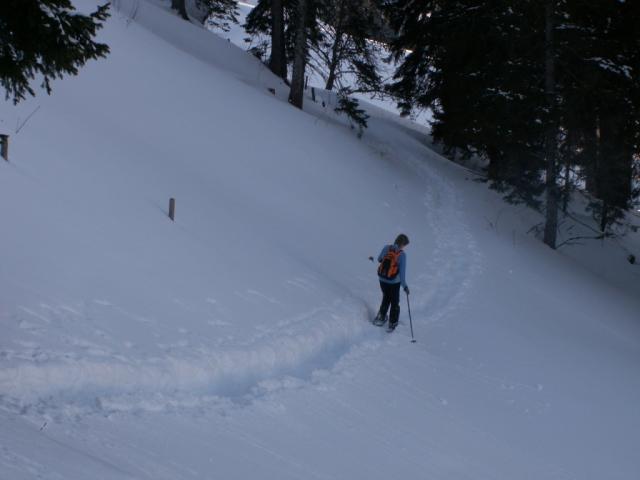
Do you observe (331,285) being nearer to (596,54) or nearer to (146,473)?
(146,473)

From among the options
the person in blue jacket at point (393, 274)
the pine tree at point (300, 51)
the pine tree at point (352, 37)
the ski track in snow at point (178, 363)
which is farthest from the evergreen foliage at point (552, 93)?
the person in blue jacket at point (393, 274)

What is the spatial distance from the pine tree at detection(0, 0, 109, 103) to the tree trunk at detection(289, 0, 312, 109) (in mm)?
16604

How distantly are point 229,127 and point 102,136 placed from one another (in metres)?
5.08

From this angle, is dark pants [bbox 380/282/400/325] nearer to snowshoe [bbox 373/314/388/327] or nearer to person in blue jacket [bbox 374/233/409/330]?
person in blue jacket [bbox 374/233/409/330]

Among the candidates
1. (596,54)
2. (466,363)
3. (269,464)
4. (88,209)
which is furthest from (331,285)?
(596,54)

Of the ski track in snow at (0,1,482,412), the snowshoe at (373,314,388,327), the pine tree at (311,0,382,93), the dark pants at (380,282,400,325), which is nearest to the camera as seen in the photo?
the ski track in snow at (0,1,482,412)

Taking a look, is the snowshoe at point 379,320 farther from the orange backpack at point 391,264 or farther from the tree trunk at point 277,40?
the tree trunk at point 277,40

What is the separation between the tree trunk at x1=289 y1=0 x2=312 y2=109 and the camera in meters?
21.9

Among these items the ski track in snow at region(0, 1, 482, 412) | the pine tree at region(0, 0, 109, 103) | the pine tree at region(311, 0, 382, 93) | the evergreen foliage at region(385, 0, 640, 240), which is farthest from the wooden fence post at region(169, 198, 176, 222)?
the pine tree at region(311, 0, 382, 93)

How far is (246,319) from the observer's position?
A: 908 cm

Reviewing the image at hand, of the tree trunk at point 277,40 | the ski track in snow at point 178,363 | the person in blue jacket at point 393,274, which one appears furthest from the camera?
the tree trunk at point 277,40

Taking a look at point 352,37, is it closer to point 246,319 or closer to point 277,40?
point 277,40

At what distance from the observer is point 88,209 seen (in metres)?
9.48

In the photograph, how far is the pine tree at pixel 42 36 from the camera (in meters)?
5.55
